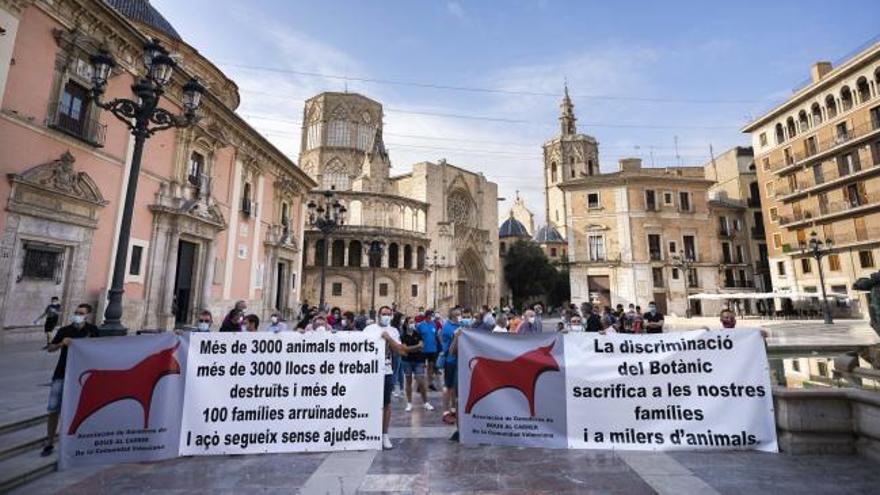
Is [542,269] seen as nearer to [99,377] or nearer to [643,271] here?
[643,271]

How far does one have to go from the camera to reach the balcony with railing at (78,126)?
10617mm

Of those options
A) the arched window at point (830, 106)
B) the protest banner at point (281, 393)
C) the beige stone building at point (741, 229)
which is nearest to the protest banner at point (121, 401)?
the protest banner at point (281, 393)

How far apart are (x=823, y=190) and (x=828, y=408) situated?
1316 inches

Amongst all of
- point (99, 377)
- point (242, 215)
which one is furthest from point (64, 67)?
point (99, 377)

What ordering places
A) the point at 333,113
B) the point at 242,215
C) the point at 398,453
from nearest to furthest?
the point at 398,453, the point at 242,215, the point at 333,113

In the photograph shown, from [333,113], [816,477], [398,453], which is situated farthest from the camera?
[333,113]

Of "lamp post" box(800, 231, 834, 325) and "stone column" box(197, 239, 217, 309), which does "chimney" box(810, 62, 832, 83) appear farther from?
"stone column" box(197, 239, 217, 309)

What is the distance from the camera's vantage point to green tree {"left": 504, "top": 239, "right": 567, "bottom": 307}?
54406 millimetres

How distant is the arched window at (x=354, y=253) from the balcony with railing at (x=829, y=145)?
34751 millimetres

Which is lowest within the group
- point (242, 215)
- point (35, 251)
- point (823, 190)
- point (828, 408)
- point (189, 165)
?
point (828, 408)

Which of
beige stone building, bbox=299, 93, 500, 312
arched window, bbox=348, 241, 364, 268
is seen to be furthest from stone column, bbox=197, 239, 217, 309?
arched window, bbox=348, 241, 364, 268

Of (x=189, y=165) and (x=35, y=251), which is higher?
(x=189, y=165)

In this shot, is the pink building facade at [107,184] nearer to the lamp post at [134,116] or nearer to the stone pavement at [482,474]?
the lamp post at [134,116]

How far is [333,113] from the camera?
5322 centimetres
